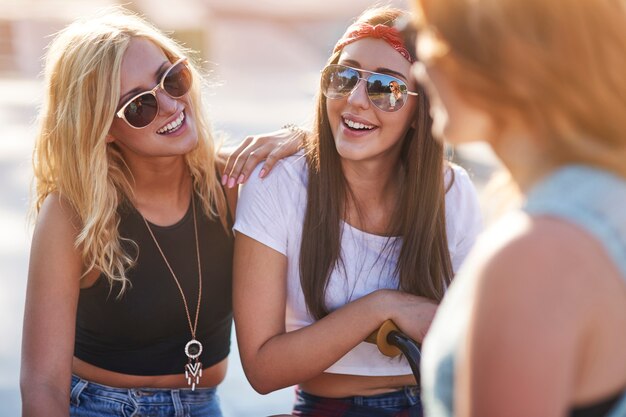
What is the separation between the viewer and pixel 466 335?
1.14 m

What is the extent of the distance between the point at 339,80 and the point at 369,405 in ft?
3.12

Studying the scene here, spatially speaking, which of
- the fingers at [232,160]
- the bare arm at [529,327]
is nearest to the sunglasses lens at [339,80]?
the fingers at [232,160]

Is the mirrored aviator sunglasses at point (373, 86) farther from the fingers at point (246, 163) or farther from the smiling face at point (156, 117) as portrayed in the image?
the smiling face at point (156, 117)

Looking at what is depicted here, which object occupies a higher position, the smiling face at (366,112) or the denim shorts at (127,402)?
the smiling face at (366,112)

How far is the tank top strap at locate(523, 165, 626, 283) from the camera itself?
1.14 meters

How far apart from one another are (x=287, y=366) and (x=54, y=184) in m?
0.89

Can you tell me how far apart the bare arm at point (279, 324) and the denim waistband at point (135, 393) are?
0.31m

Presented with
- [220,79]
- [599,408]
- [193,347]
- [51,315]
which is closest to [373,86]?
[193,347]

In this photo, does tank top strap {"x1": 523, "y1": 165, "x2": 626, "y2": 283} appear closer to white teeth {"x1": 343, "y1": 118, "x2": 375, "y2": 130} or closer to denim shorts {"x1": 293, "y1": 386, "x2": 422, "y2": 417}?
white teeth {"x1": 343, "y1": 118, "x2": 375, "y2": 130}

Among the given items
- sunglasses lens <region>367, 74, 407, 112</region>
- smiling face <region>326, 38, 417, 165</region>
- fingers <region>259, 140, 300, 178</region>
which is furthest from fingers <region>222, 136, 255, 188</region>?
sunglasses lens <region>367, 74, 407, 112</region>

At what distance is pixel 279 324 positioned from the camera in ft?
7.61

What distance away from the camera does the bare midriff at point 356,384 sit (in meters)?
2.42

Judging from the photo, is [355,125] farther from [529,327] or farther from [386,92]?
[529,327]

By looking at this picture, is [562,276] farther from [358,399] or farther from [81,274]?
[81,274]
